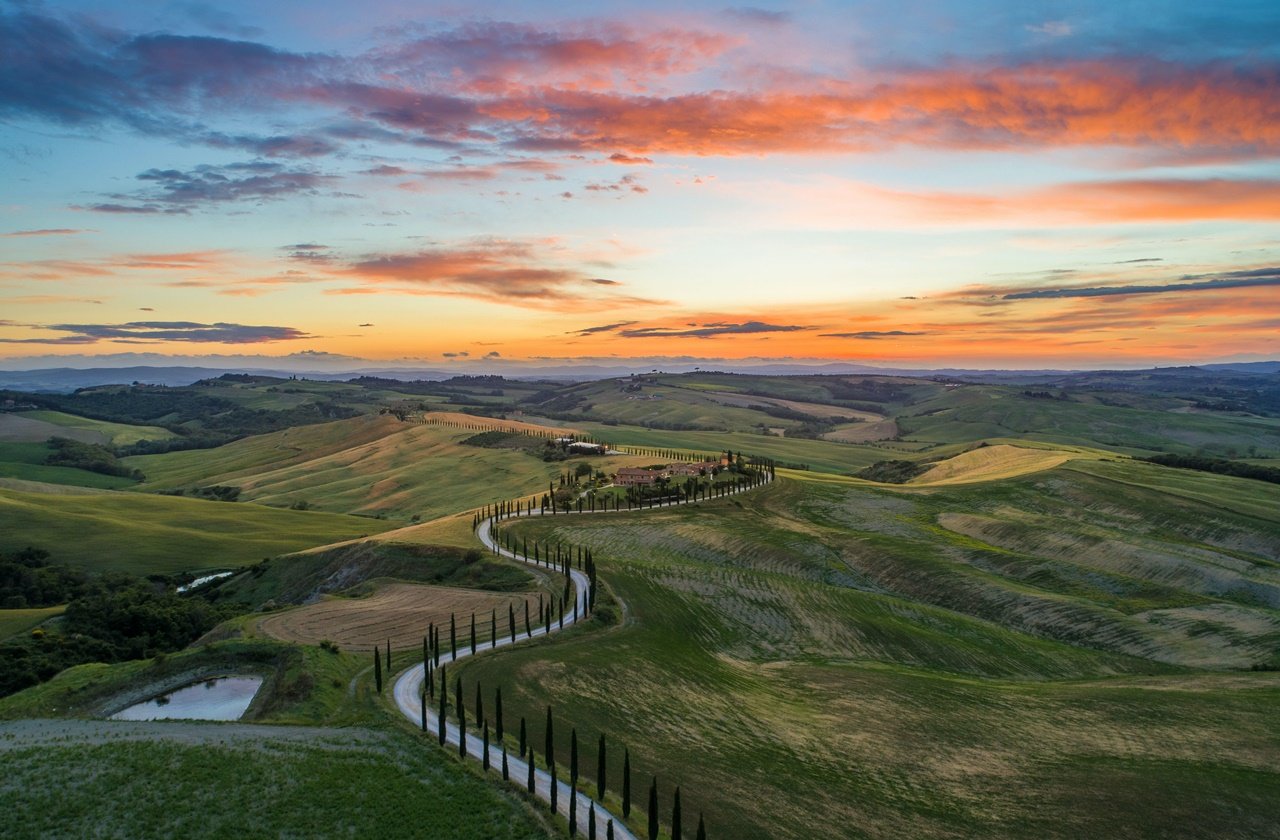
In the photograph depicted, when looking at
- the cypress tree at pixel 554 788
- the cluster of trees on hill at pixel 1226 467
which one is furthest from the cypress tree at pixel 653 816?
the cluster of trees on hill at pixel 1226 467

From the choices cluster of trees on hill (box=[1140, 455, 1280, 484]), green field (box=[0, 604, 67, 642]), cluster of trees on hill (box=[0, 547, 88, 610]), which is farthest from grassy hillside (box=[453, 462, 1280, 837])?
cluster of trees on hill (box=[0, 547, 88, 610])

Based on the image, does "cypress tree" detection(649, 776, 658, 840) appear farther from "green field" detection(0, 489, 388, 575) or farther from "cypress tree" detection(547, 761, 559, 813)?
"green field" detection(0, 489, 388, 575)

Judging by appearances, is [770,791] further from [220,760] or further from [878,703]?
[220,760]

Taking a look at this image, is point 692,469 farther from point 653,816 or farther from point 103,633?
point 653,816

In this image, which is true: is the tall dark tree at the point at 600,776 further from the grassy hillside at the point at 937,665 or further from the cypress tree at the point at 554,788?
the grassy hillside at the point at 937,665

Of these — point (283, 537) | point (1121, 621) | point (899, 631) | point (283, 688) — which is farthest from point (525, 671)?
point (283, 537)

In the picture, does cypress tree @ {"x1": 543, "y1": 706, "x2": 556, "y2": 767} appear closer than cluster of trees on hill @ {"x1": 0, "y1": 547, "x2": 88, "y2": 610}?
Yes
